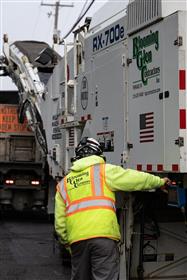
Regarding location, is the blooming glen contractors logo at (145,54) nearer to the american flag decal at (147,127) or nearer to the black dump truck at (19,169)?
the american flag decal at (147,127)

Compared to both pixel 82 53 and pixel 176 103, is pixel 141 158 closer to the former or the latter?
pixel 176 103

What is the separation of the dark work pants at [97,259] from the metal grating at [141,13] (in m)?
2.18

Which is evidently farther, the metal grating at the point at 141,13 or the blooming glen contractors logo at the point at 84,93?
the blooming glen contractors logo at the point at 84,93

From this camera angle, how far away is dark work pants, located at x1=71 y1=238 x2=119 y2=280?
15.2ft

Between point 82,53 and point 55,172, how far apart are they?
8.28 ft

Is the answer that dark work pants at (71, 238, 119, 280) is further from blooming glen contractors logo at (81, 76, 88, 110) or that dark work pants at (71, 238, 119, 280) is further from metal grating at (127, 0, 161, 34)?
blooming glen contractors logo at (81, 76, 88, 110)

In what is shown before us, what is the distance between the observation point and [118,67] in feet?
20.5

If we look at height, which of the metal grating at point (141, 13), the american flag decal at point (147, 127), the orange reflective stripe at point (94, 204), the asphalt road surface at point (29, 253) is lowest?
the asphalt road surface at point (29, 253)

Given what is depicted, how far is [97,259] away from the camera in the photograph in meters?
4.65

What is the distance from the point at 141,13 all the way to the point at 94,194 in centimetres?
205

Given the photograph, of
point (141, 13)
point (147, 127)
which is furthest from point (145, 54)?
point (147, 127)

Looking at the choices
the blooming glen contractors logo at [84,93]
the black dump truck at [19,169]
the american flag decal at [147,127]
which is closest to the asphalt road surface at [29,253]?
the black dump truck at [19,169]

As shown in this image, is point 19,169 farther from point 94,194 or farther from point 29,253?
point 94,194

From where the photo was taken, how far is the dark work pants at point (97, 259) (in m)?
4.62
